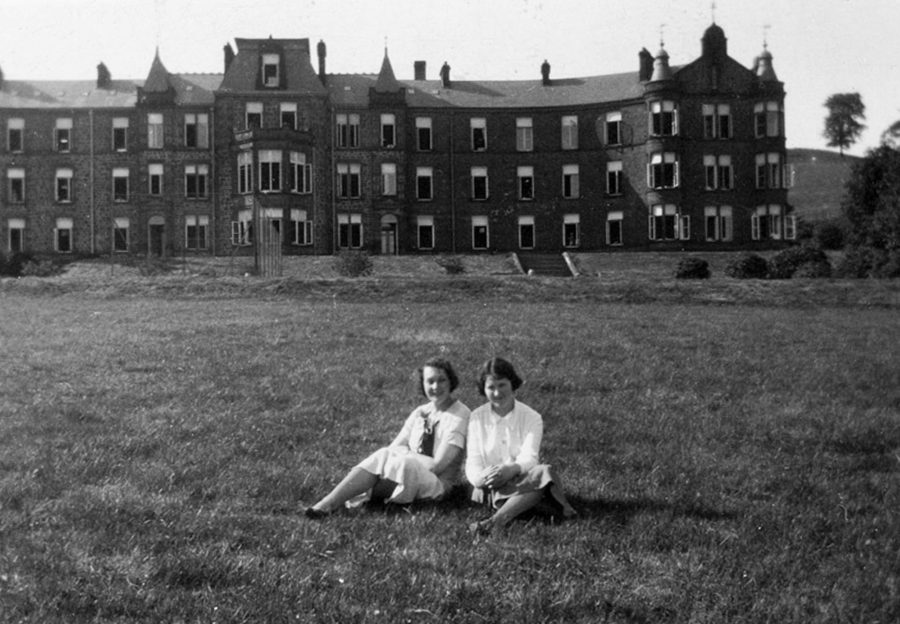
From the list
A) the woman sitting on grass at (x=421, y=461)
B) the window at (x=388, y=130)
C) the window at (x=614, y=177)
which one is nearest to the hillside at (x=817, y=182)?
the window at (x=614, y=177)

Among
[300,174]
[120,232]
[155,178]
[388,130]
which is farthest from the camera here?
[388,130]

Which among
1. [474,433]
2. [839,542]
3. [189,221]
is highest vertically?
[189,221]

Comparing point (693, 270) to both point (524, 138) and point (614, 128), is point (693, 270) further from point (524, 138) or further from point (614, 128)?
point (524, 138)

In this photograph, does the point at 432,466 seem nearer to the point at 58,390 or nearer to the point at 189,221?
the point at 58,390

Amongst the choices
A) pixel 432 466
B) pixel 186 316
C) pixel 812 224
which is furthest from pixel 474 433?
pixel 812 224

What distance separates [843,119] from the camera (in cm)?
11825

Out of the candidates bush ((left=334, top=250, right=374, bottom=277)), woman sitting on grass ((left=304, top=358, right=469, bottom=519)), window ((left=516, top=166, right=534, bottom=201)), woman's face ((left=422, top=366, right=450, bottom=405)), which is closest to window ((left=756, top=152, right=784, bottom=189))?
window ((left=516, top=166, right=534, bottom=201))

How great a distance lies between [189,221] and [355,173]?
9.39 meters

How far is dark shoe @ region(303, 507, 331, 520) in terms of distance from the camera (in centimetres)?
780

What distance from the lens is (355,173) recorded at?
58000 millimetres

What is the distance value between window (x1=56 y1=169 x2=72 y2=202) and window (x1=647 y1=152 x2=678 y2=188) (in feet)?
105

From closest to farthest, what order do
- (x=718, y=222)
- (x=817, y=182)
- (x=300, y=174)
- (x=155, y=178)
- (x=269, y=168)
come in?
(x=269, y=168) → (x=300, y=174) → (x=718, y=222) → (x=155, y=178) → (x=817, y=182)

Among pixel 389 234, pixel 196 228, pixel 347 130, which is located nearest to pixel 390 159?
pixel 347 130

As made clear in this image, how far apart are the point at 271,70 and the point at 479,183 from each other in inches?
514
